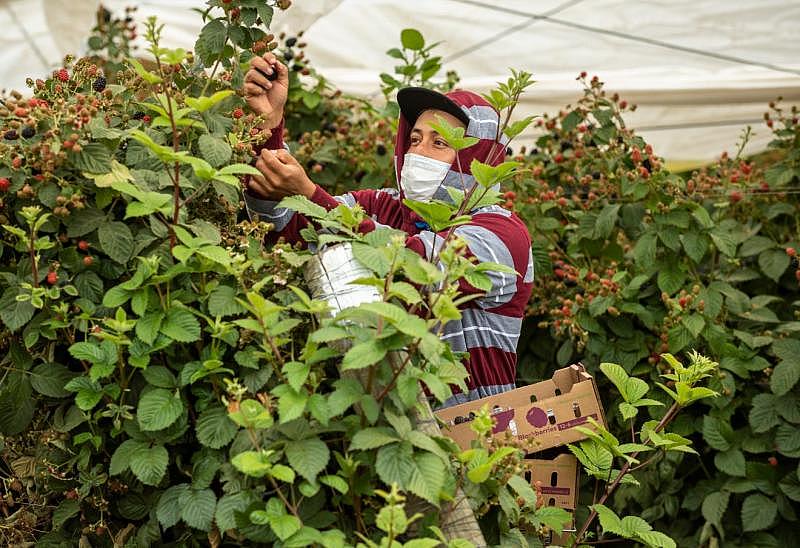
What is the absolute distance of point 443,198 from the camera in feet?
8.71

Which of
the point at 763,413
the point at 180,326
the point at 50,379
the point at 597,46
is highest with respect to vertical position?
the point at 597,46

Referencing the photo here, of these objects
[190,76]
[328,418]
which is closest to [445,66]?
[190,76]

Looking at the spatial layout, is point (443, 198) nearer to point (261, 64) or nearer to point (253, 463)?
point (261, 64)

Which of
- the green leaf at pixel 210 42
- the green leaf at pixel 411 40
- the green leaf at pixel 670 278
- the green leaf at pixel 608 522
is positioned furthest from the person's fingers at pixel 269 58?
the green leaf at pixel 670 278

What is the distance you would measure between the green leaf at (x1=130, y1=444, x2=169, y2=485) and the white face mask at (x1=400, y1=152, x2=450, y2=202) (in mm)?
1087

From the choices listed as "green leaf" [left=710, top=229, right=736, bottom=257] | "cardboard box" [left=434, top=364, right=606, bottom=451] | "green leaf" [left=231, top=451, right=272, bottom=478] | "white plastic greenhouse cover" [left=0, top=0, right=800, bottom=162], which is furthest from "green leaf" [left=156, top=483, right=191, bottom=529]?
"white plastic greenhouse cover" [left=0, top=0, right=800, bottom=162]

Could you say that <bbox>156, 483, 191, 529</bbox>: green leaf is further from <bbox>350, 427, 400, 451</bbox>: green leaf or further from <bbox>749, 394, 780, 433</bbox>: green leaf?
<bbox>749, 394, 780, 433</bbox>: green leaf

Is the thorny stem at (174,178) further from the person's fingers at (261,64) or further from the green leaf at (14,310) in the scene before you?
the person's fingers at (261,64)

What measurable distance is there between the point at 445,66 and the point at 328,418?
4625 mm

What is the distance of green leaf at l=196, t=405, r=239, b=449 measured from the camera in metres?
1.81

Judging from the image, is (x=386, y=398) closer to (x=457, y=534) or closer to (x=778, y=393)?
(x=457, y=534)

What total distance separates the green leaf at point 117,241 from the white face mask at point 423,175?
3.01ft

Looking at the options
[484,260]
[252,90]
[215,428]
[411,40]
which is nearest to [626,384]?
[484,260]

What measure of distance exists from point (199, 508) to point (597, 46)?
14.6 feet
